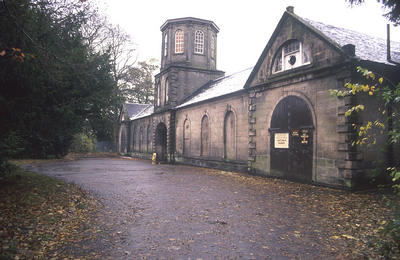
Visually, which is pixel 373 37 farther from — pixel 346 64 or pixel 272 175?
pixel 272 175

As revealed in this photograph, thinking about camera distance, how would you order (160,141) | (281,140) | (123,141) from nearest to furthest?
(281,140) < (160,141) < (123,141)

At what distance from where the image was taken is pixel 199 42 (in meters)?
28.2

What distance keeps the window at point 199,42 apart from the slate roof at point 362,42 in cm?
1607

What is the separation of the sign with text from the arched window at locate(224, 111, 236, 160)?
418 cm

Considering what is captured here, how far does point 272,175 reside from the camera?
45.5 feet

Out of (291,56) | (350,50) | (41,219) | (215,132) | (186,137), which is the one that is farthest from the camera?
(186,137)

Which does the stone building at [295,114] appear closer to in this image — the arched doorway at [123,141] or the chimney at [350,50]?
the chimney at [350,50]

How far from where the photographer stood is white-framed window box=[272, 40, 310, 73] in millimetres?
12473

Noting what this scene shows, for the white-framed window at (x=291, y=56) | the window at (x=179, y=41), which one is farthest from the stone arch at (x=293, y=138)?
the window at (x=179, y=41)

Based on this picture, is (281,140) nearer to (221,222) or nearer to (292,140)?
(292,140)

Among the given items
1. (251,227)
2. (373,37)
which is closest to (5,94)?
(251,227)

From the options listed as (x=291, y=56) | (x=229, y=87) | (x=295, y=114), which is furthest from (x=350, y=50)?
(x=229, y=87)

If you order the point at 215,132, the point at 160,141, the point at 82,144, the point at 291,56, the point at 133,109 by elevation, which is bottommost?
the point at 82,144

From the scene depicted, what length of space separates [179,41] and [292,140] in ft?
63.3
